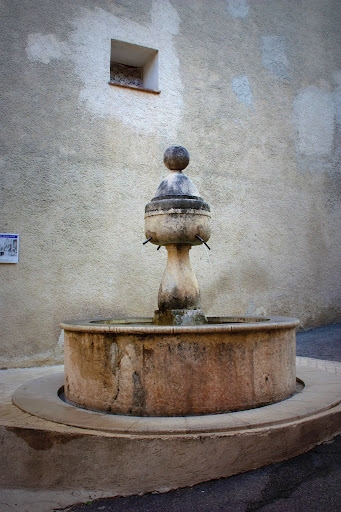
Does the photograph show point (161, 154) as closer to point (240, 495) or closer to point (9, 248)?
point (9, 248)

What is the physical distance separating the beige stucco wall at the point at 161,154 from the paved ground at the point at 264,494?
4.02 m

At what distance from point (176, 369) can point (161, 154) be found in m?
4.93

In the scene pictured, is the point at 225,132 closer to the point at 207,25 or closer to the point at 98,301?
the point at 207,25

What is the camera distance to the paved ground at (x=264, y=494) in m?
2.25

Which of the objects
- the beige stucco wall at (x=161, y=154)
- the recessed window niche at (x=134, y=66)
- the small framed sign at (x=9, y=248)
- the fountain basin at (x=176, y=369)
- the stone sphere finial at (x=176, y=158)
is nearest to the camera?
the fountain basin at (x=176, y=369)

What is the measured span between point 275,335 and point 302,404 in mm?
528

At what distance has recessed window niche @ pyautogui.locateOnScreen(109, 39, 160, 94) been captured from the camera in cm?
727

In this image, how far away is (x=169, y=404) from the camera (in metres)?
2.95

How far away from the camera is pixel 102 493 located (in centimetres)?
248

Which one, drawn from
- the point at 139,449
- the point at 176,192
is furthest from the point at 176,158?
the point at 139,449

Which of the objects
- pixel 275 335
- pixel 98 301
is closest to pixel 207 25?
pixel 98 301

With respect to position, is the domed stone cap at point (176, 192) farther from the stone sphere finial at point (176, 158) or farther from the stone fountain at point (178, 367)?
the stone fountain at point (178, 367)

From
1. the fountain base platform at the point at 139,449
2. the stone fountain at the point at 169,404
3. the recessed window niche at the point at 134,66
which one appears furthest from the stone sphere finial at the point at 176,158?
the recessed window niche at the point at 134,66

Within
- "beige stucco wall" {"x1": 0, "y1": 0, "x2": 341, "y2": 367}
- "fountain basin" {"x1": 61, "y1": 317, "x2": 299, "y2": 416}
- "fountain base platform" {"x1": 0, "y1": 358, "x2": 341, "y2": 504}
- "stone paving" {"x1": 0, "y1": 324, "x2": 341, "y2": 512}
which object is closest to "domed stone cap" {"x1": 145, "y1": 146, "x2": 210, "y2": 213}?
"fountain basin" {"x1": 61, "y1": 317, "x2": 299, "y2": 416}
